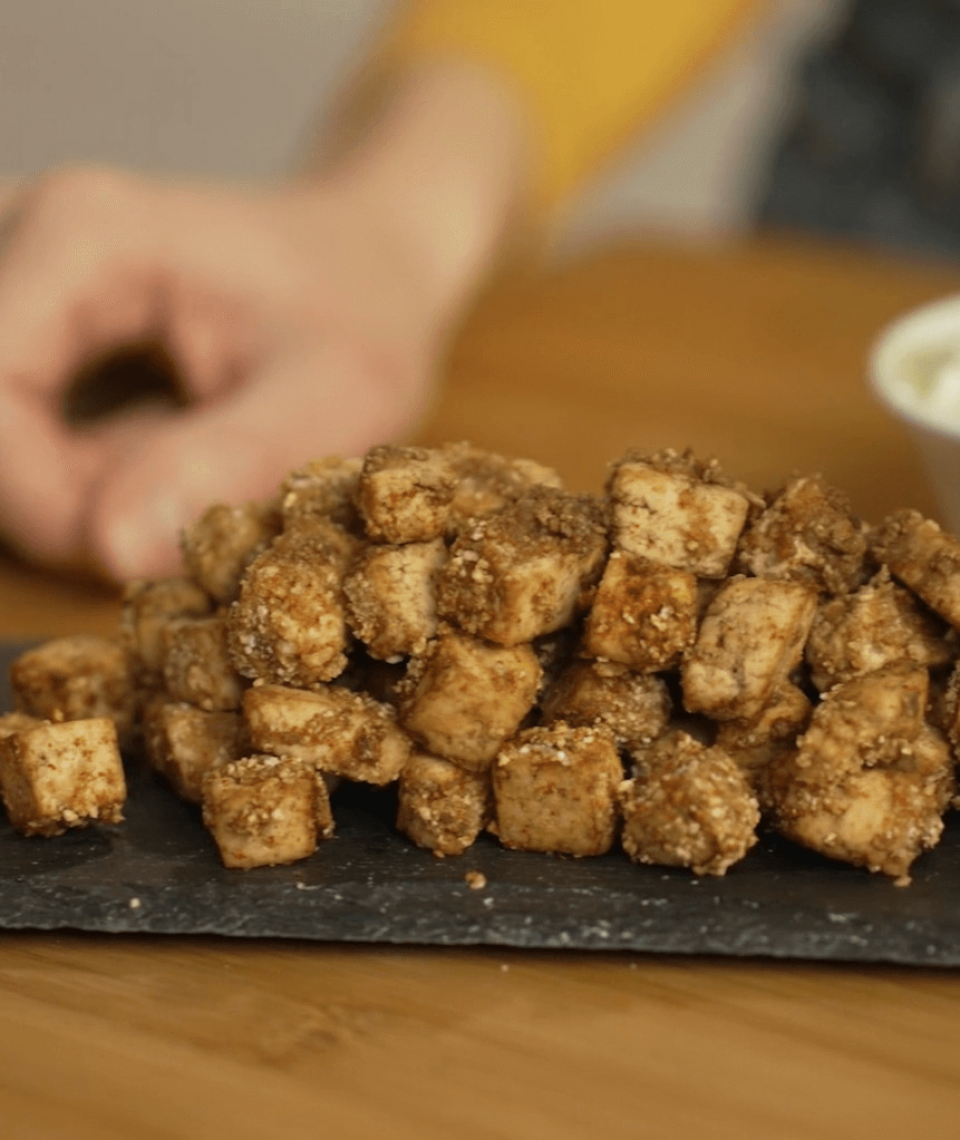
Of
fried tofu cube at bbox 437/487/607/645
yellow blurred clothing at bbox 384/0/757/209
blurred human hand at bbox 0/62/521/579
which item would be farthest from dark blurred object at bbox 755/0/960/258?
fried tofu cube at bbox 437/487/607/645

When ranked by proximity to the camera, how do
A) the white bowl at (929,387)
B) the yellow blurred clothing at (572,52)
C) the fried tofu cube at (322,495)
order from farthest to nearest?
the yellow blurred clothing at (572,52) → the white bowl at (929,387) → the fried tofu cube at (322,495)

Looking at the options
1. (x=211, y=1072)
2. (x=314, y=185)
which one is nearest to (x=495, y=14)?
(x=314, y=185)

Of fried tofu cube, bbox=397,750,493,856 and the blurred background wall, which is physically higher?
the blurred background wall

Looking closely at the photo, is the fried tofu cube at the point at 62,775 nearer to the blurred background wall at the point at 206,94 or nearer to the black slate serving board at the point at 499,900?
the black slate serving board at the point at 499,900

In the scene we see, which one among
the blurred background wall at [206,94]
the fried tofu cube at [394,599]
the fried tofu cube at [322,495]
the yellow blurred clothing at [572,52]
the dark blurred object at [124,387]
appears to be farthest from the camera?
the blurred background wall at [206,94]

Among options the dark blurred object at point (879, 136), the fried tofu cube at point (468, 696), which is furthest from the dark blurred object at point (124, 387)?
the dark blurred object at point (879, 136)

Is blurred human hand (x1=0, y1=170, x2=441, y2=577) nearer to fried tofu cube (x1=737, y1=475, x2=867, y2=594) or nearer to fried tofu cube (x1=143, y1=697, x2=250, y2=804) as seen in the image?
fried tofu cube (x1=143, y1=697, x2=250, y2=804)

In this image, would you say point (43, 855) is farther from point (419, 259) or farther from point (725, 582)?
point (419, 259)
